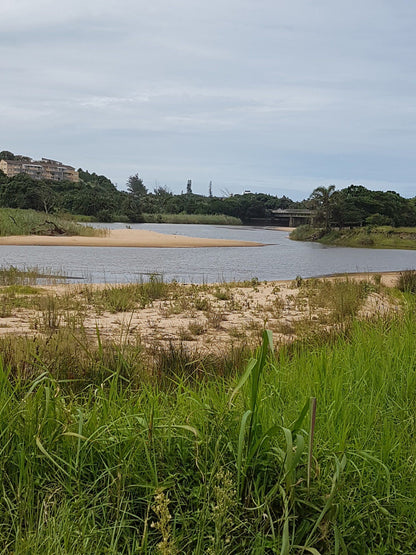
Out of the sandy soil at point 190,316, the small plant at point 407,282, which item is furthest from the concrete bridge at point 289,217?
the sandy soil at point 190,316

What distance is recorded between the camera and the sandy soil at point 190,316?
7492 millimetres

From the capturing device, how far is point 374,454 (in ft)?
9.32

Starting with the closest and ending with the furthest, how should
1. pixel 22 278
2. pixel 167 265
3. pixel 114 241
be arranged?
pixel 22 278 → pixel 167 265 → pixel 114 241

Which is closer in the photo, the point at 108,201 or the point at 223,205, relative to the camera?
the point at 108,201

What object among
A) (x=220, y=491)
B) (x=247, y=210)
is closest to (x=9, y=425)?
(x=220, y=491)

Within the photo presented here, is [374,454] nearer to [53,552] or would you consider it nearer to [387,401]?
[387,401]

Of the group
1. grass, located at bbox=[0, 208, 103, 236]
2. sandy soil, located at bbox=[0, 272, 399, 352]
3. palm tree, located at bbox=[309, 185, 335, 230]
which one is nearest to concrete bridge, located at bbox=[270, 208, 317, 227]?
palm tree, located at bbox=[309, 185, 335, 230]

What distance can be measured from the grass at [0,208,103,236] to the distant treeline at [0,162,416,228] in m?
10.7

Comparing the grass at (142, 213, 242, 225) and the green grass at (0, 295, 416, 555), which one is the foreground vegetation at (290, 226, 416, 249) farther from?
the green grass at (0, 295, 416, 555)

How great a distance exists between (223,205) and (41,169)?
172ft

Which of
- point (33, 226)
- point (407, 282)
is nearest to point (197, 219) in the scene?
point (33, 226)

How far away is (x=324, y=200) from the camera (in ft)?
165

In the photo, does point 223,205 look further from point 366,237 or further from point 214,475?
point 214,475

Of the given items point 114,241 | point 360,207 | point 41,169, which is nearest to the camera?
point 114,241
